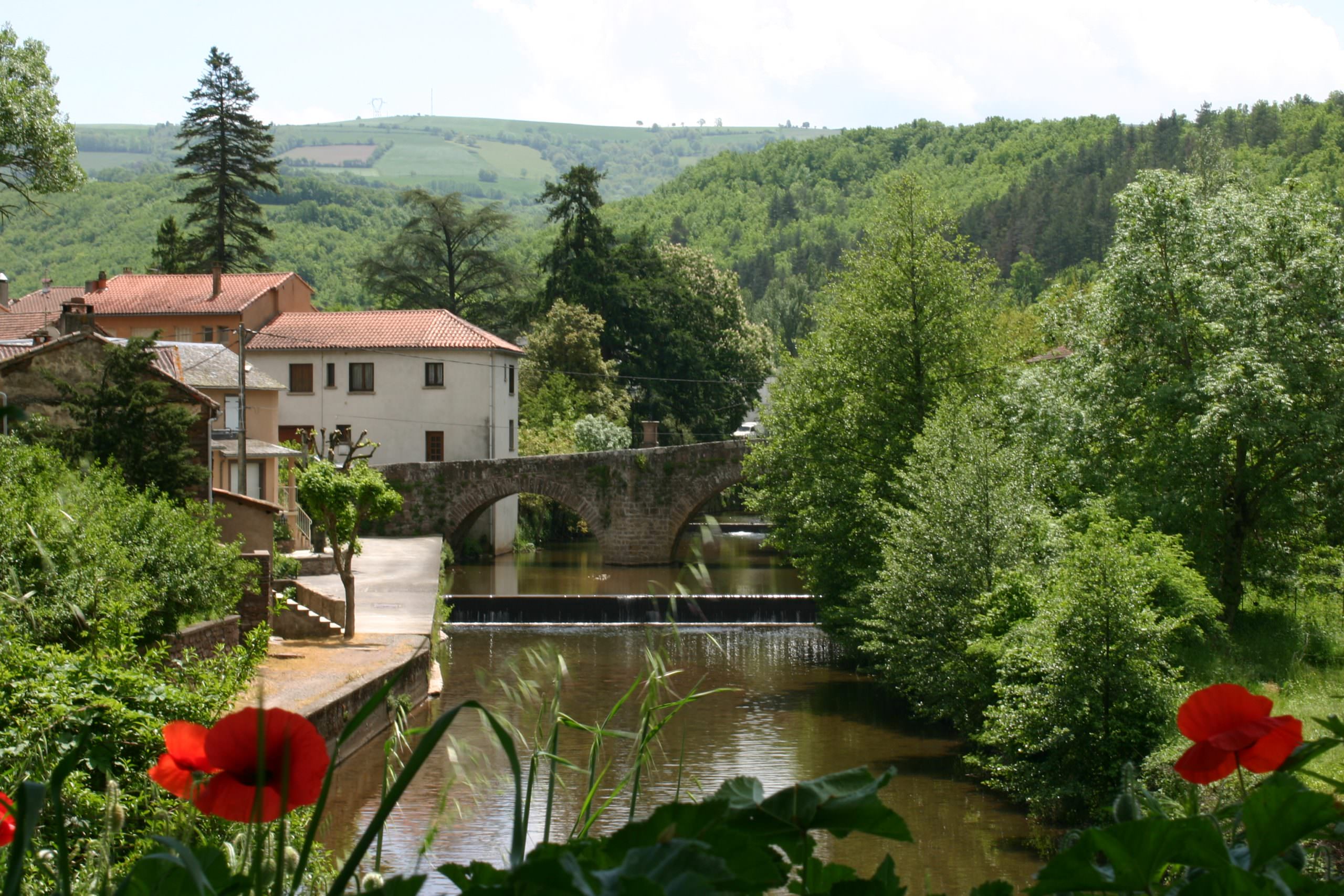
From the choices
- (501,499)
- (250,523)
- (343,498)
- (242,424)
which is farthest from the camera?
(501,499)

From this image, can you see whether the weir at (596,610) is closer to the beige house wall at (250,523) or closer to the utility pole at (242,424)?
the utility pole at (242,424)

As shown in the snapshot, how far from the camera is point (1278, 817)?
1313 millimetres

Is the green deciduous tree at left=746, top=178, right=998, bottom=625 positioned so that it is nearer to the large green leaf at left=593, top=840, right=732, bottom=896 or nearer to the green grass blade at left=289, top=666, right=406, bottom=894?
the green grass blade at left=289, top=666, right=406, bottom=894

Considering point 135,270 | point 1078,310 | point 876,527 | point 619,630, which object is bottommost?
point 619,630

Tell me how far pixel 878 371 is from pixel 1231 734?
915 inches

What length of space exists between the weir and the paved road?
46.1 inches

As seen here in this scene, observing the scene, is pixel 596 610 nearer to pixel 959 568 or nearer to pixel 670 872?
pixel 959 568

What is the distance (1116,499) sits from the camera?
18.4 m

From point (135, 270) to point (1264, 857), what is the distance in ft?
267

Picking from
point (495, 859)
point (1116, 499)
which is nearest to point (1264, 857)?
point (495, 859)

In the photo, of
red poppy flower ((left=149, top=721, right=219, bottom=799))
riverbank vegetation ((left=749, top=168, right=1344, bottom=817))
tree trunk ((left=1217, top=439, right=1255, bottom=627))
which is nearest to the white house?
riverbank vegetation ((left=749, top=168, right=1344, bottom=817))

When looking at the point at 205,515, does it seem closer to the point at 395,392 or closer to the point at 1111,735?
the point at 1111,735

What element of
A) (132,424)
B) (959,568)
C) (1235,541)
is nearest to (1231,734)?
(959,568)

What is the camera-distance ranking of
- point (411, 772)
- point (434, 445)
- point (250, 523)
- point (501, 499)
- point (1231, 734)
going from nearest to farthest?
point (411, 772), point (1231, 734), point (250, 523), point (501, 499), point (434, 445)
